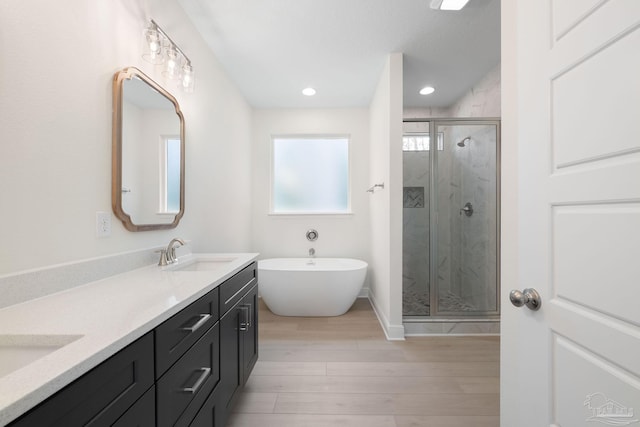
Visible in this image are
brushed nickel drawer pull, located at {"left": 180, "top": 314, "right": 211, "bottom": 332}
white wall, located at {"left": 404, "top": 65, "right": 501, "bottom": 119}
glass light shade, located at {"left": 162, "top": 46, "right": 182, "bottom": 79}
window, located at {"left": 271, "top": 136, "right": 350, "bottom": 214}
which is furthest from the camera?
window, located at {"left": 271, "top": 136, "right": 350, "bottom": 214}

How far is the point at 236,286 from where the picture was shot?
4.66 feet

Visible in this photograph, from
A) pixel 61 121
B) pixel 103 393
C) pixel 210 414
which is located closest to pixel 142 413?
pixel 103 393

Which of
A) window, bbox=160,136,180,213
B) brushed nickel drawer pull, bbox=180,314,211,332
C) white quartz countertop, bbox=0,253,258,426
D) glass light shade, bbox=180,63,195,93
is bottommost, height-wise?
brushed nickel drawer pull, bbox=180,314,211,332

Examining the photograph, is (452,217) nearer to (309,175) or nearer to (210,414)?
(309,175)

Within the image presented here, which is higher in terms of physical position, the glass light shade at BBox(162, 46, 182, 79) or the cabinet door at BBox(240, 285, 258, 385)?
the glass light shade at BBox(162, 46, 182, 79)

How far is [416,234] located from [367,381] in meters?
1.51

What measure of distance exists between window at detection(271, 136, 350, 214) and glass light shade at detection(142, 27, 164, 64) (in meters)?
2.27

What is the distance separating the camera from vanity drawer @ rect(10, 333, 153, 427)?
1.48 ft

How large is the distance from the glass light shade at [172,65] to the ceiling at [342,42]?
1.65ft

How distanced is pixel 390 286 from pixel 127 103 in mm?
2317

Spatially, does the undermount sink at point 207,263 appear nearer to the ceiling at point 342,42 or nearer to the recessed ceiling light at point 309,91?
the ceiling at point 342,42

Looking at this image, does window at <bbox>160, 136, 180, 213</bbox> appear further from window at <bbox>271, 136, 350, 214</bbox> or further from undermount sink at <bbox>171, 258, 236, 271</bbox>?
window at <bbox>271, 136, 350, 214</bbox>

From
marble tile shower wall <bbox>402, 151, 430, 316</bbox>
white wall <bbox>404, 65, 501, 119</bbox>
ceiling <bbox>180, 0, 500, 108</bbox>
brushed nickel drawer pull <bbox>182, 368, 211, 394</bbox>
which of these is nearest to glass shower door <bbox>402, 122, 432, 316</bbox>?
marble tile shower wall <bbox>402, 151, 430, 316</bbox>

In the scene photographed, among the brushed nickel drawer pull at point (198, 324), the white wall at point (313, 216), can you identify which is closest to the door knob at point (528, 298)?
the brushed nickel drawer pull at point (198, 324)
